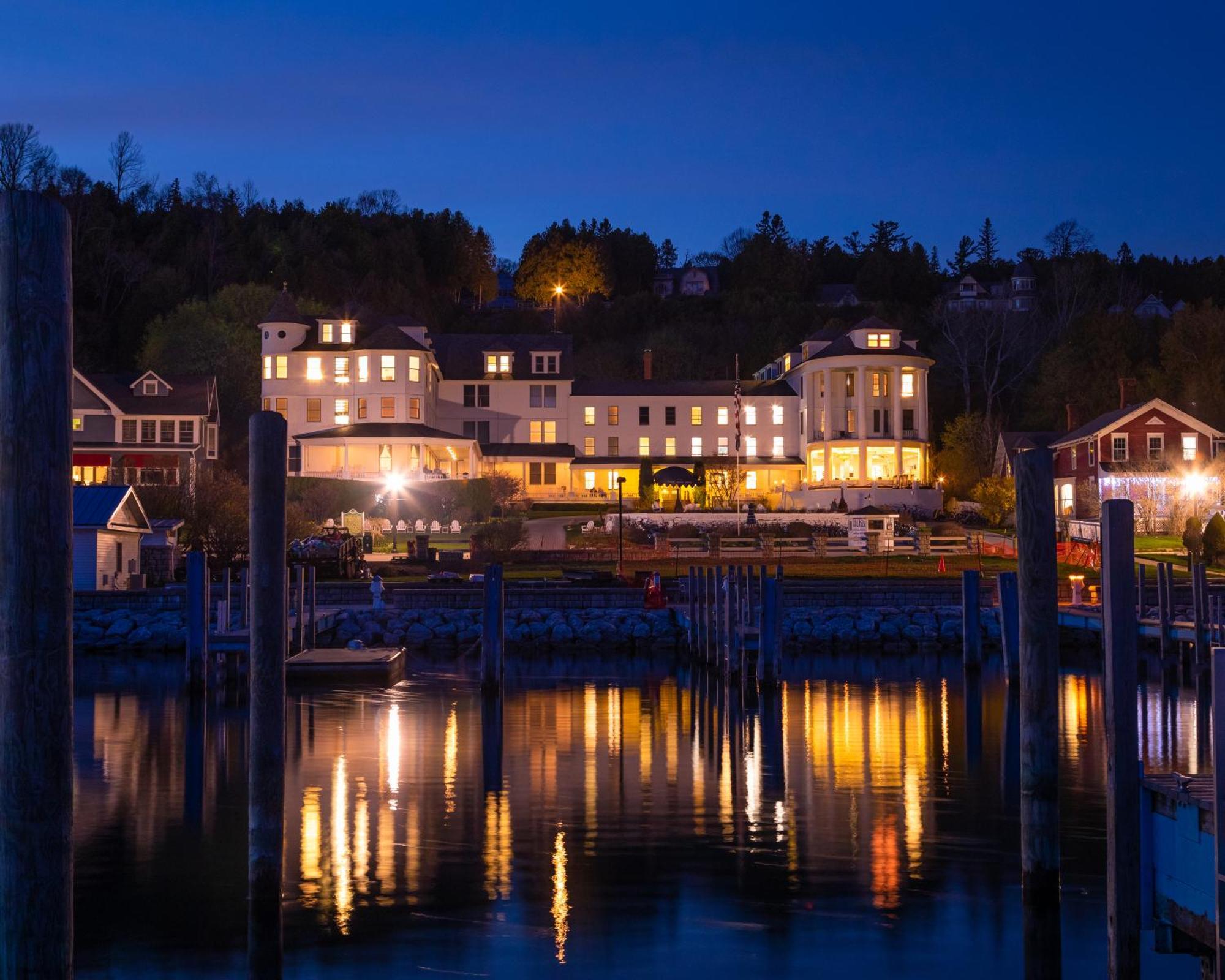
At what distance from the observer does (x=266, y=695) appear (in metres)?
11.6

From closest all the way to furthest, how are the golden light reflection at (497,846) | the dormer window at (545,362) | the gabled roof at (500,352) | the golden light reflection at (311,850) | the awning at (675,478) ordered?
1. the golden light reflection at (311,850)
2. the golden light reflection at (497,846)
3. the awning at (675,478)
4. the gabled roof at (500,352)
5. the dormer window at (545,362)

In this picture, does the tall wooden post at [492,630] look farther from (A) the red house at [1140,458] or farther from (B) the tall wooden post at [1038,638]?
(A) the red house at [1140,458]

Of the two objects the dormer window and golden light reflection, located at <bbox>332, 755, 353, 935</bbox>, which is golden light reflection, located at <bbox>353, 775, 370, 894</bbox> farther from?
the dormer window

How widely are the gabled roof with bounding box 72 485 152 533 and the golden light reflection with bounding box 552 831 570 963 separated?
27067mm

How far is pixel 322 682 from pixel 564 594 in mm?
11004

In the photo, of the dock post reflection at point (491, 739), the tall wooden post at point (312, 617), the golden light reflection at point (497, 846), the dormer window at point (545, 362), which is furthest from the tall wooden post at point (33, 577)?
the dormer window at point (545, 362)

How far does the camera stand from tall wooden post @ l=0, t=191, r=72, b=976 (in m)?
6.93

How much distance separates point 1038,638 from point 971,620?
23083mm

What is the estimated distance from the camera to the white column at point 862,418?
81.9 m

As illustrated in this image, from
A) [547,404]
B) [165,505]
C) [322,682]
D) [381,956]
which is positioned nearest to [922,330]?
[547,404]

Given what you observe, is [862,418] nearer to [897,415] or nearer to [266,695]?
[897,415]

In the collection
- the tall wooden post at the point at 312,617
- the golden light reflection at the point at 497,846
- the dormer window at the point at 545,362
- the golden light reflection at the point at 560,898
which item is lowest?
the golden light reflection at the point at 560,898

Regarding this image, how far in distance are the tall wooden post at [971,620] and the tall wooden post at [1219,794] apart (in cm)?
2479

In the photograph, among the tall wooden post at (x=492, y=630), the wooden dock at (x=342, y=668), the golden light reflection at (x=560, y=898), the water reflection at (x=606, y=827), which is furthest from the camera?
the wooden dock at (x=342, y=668)
